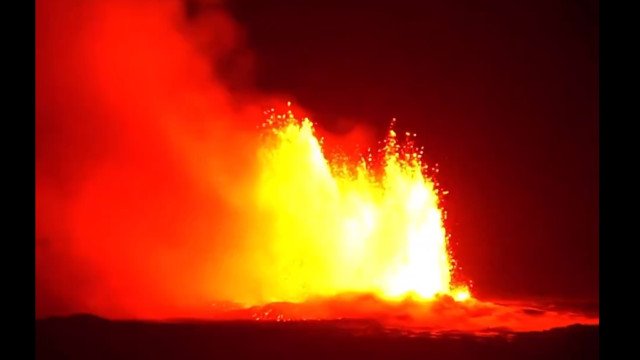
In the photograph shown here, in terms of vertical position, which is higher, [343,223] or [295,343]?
[343,223]

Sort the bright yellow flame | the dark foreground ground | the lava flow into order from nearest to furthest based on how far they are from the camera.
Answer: the dark foreground ground, the lava flow, the bright yellow flame

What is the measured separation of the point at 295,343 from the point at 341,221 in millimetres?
10329

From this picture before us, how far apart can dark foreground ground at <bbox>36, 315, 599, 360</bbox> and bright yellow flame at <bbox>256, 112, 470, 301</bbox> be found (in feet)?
22.0

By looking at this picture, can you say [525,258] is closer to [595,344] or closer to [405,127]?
[405,127]

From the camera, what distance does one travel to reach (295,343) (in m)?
24.2

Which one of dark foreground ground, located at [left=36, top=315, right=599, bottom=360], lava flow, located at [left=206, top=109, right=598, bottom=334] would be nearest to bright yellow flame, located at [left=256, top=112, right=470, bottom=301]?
lava flow, located at [left=206, top=109, right=598, bottom=334]

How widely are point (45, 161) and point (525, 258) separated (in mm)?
21488

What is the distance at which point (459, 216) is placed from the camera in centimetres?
4109

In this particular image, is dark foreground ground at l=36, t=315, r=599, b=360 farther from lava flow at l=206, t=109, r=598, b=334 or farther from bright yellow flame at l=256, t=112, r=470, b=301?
bright yellow flame at l=256, t=112, r=470, b=301

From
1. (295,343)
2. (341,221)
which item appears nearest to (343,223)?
(341,221)

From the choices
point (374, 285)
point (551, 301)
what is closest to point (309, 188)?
point (374, 285)

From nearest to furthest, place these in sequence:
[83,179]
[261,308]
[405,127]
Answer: [261,308] → [83,179] → [405,127]

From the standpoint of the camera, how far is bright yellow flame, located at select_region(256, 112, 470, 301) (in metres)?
32.7

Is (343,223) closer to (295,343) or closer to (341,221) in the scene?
(341,221)
